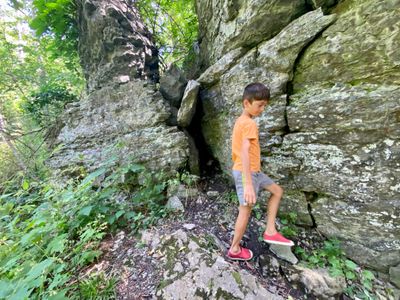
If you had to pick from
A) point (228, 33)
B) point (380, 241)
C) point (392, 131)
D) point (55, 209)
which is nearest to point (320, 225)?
point (380, 241)

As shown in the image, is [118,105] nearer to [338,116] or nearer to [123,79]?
[123,79]

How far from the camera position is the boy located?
7.18 ft

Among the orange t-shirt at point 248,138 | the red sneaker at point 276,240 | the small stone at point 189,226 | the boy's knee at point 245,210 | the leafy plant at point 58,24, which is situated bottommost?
the red sneaker at point 276,240

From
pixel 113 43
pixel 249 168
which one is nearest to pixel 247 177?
pixel 249 168

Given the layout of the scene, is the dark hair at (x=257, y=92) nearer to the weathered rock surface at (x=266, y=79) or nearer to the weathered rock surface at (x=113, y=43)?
the weathered rock surface at (x=266, y=79)

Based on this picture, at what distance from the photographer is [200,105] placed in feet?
13.6

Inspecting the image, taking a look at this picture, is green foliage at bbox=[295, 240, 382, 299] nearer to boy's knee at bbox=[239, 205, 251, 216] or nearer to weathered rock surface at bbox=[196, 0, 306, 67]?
boy's knee at bbox=[239, 205, 251, 216]

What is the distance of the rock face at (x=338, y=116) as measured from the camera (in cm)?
220

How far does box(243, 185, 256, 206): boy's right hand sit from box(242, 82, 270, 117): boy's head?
864 mm

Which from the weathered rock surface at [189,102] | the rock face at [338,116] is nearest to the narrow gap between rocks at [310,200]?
the rock face at [338,116]

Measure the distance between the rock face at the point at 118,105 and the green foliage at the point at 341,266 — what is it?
242cm

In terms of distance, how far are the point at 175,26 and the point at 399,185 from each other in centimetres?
657

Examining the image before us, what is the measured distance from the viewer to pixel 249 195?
2.15 metres

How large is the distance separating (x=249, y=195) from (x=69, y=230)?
8.36 ft
